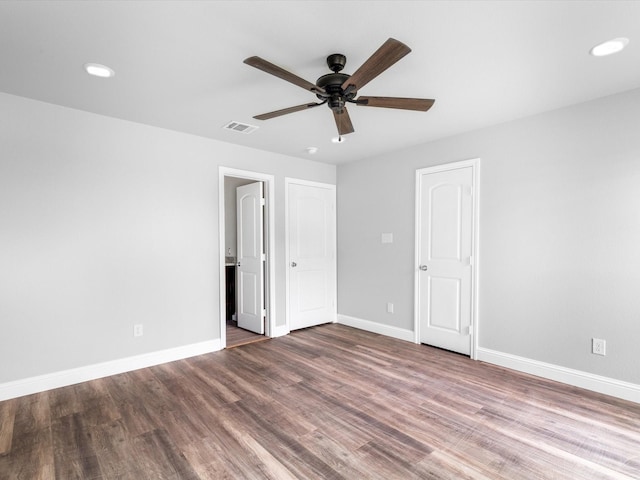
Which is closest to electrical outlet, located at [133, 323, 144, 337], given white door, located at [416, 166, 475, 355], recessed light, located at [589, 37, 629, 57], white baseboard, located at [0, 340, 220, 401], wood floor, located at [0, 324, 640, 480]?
white baseboard, located at [0, 340, 220, 401]

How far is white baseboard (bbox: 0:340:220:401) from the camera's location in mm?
2722

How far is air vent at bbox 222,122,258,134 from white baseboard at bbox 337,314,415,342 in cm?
307

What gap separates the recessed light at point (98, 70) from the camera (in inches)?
A: 88.3

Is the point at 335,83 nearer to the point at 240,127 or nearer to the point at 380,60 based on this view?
the point at 380,60

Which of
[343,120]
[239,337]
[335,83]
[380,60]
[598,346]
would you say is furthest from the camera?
[239,337]

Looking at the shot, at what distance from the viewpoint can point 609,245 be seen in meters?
2.78

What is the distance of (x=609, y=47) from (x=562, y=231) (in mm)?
1563

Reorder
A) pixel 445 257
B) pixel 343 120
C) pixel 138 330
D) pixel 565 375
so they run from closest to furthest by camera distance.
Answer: pixel 343 120, pixel 565 375, pixel 138 330, pixel 445 257

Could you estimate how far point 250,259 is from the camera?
184 inches

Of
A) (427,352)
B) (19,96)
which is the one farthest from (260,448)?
(19,96)

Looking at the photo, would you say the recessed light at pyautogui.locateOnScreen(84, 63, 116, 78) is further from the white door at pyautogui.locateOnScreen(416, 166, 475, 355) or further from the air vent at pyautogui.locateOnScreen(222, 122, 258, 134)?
the white door at pyautogui.locateOnScreen(416, 166, 475, 355)

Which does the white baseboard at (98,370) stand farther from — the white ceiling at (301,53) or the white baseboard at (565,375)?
the white baseboard at (565,375)

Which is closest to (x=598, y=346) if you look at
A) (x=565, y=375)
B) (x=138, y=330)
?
(x=565, y=375)

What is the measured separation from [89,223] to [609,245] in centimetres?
468
